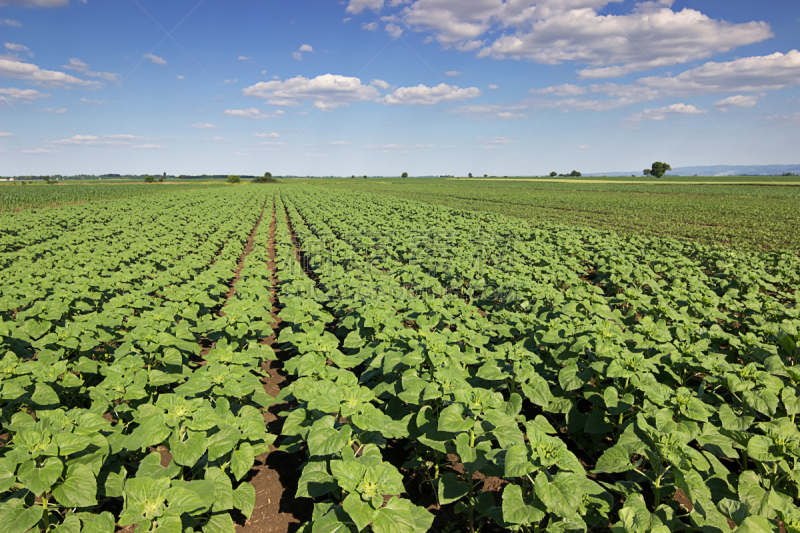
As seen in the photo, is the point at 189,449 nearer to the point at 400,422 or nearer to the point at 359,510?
the point at 359,510

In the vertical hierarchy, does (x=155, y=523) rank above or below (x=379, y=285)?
below

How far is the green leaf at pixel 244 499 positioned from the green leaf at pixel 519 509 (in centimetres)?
231

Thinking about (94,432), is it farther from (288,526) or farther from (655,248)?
(655,248)

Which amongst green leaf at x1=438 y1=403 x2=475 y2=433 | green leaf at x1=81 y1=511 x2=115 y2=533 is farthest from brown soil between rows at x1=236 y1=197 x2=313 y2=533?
green leaf at x1=438 y1=403 x2=475 y2=433

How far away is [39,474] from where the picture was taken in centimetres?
286

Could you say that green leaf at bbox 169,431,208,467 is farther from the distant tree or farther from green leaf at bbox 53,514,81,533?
the distant tree

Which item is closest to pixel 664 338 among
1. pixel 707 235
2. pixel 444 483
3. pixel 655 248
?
pixel 444 483

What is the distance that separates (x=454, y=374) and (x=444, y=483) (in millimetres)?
Result: 1146

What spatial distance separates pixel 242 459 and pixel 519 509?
2612mm

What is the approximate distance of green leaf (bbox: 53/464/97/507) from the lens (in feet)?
9.61

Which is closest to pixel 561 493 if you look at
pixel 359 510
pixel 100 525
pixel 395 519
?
pixel 395 519

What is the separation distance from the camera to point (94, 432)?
349 centimetres

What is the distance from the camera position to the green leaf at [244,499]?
337 centimetres

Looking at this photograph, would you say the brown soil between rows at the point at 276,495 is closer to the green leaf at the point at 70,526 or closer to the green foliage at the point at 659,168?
the green leaf at the point at 70,526
